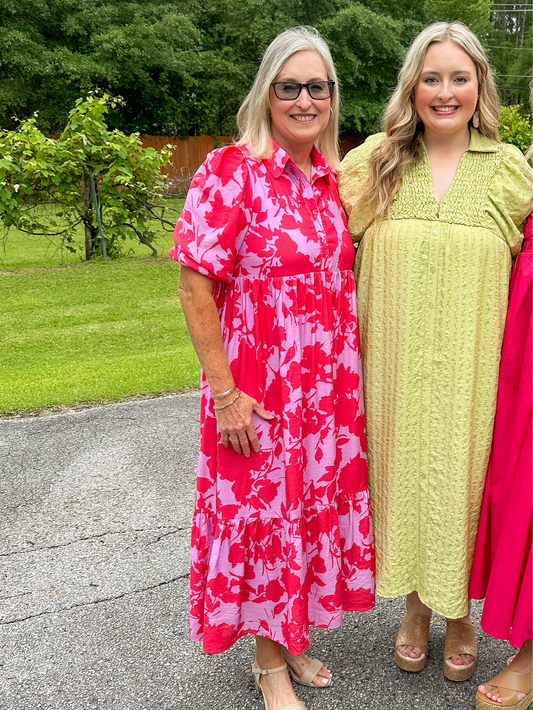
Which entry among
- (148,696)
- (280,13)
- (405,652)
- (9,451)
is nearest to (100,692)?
(148,696)

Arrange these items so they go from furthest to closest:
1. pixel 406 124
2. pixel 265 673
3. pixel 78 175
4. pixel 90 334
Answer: pixel 78 175, pixel 90 334, pixel 265 673, pixel 406 124

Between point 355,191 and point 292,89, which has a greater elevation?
point 292,89

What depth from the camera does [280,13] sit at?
25.0 metres

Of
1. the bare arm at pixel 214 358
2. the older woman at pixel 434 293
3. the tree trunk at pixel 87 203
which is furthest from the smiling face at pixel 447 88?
the tree trunk at pixel 87 203

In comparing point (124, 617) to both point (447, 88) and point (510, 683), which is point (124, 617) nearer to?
point (510, 683)

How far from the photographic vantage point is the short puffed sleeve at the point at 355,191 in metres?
2.12

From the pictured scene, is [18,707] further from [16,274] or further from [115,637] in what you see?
[16,274]

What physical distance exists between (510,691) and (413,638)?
0.34 meters

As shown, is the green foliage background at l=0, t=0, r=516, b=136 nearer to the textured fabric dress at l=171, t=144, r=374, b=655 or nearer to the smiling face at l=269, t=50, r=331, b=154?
the smiling face at l=269, t=50, r=331, b=154

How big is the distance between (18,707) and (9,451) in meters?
2.07

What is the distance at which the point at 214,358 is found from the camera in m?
1.93

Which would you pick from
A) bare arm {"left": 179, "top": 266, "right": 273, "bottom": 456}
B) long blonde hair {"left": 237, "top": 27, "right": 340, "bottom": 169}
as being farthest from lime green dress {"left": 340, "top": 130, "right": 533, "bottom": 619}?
bare arm {"left": 179, "top": 266, "right": 273, "bottom": 456}

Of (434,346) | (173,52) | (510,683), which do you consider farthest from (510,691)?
(173,52)

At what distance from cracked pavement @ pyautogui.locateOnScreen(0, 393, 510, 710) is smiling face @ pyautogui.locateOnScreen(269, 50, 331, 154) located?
1.71 metres
